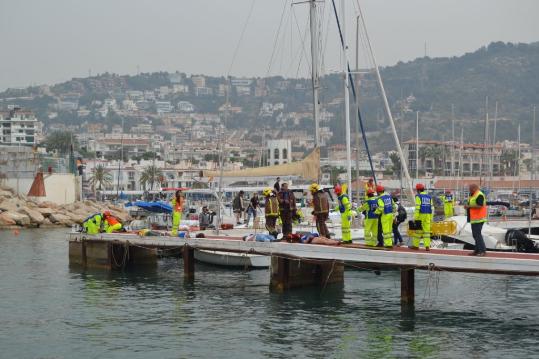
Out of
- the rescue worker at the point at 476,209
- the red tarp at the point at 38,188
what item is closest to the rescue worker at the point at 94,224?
the rescue worker at the point at 476,209

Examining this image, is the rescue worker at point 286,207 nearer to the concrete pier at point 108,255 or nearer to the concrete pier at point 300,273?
the concrete pier at point 300,273

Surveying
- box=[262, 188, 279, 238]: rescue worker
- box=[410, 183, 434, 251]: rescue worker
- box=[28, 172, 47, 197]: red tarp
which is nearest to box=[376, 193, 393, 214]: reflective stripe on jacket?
box=[410, 183, 434, 251]: rescue worker

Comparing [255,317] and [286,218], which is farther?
[286,218]

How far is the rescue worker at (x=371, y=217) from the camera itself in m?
27.4

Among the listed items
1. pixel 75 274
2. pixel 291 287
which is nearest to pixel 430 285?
pixel 291 287

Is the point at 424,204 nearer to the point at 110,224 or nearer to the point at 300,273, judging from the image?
the point at 300,273

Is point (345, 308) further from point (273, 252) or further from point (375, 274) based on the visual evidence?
point (375, 274)

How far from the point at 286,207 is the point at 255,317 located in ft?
22.0

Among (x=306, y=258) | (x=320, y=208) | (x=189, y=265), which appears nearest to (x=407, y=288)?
(x=306, y=258)

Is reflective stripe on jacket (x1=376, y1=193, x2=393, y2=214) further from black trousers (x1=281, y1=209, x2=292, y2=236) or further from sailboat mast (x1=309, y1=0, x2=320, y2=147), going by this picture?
sailboat mast (x1=309, y1=0, x2=320, y2=147)

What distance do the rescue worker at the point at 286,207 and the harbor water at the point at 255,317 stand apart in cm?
230

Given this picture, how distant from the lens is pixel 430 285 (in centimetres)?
3294

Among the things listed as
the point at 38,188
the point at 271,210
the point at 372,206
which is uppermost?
the point at 372,206

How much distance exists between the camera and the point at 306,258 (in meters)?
28.2
